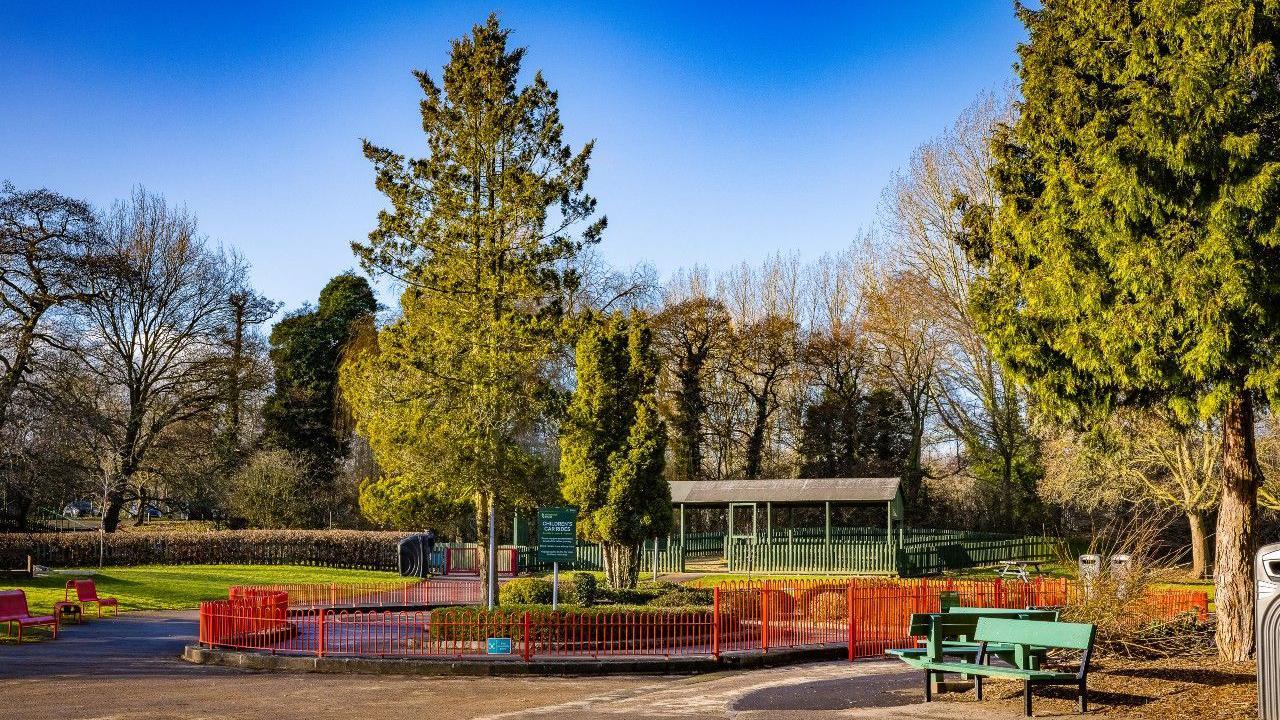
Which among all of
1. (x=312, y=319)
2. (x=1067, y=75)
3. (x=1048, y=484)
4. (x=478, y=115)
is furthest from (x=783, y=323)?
(x=1067, y=75)

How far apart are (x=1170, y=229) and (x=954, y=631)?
562cm

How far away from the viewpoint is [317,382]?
5919cm

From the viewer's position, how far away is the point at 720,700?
13328mm

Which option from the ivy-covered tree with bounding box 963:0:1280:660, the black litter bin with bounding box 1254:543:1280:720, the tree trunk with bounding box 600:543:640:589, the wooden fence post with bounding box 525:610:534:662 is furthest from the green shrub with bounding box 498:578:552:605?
the black litter bin with bounding box 1254:543:1280:720

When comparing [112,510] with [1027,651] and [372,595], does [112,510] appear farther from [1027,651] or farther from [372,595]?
[1027,651]

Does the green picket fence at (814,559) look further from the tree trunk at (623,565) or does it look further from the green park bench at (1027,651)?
the green park bench at (1027,651)

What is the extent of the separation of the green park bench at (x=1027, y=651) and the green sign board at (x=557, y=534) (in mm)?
8601

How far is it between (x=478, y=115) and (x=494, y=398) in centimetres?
723

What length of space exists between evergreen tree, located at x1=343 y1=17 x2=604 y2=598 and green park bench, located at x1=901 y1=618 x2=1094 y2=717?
43.0 feet

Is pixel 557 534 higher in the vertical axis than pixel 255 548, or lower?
higher

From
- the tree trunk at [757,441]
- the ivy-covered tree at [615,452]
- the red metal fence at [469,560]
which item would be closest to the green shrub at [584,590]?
the ivy-covered tree at [615,452]

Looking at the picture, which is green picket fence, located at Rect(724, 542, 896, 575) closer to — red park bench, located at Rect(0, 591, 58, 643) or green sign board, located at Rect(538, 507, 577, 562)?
green sign board, located at Rect(538, 507, 577, 562)

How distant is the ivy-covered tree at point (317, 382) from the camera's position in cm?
5672

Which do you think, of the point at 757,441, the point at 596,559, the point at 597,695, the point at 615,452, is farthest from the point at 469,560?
the point at 597,695
